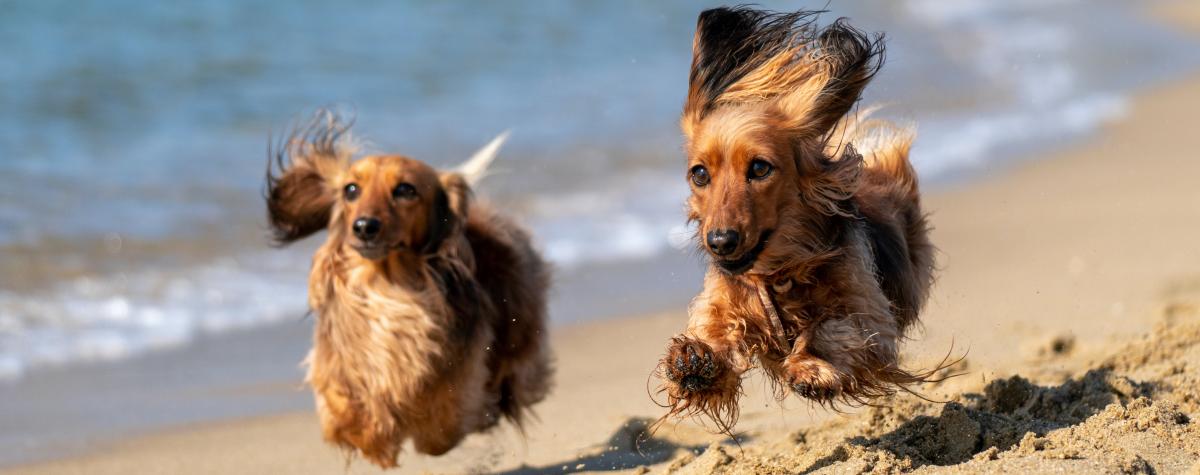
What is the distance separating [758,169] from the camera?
4.23m

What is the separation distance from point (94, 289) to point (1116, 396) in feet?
18.6

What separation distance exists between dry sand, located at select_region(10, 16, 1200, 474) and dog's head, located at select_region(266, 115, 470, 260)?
3.30ft

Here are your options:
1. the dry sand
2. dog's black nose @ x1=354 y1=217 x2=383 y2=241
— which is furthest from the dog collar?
dog's black nose @ x1=354 y1=217 x2=383 y2=241

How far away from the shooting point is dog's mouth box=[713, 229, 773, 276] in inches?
162

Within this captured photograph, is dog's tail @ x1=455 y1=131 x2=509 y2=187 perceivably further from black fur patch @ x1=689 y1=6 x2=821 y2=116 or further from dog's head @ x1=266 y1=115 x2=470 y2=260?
black fur patch @ x1=689 y1=6 x2=821 y2=116

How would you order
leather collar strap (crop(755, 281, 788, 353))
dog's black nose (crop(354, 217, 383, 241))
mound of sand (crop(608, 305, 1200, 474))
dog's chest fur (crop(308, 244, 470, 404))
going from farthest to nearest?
dog's chest fur (crop(308, 244, 470, 404)) < dog's black nose (crop(354, 217, 383, 241)) < leather collar strap (crop(755, 281, 788, 353)) < mound of sand (crop(608, 305, 1200, 474))

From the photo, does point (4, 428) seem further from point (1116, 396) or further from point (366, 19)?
point (366, 19)

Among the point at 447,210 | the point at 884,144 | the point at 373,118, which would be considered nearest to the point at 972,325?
the point at 884,144

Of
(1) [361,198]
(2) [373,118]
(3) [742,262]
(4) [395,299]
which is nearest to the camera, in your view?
(3) [742,262]

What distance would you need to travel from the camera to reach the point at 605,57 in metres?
15.7

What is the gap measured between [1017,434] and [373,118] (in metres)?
9.02

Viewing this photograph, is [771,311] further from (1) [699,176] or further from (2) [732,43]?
(2) [732,43]

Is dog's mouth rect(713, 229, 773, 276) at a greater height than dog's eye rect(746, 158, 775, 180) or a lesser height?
lesser

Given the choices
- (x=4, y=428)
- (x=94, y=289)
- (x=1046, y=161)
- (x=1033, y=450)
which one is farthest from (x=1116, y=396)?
(x=1046, y=161)
